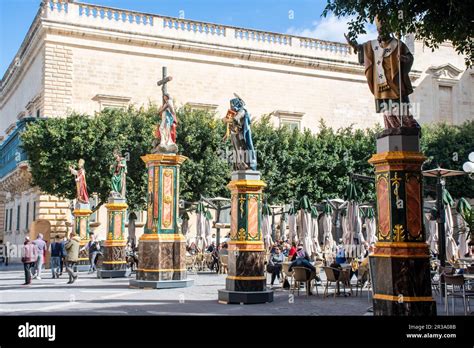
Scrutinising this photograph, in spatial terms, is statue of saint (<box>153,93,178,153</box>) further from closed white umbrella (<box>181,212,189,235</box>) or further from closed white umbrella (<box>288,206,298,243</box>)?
closed white umbrella (<box>181,212,189,235</box>)

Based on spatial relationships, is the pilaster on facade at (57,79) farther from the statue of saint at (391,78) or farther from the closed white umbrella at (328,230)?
the statue of saint at (391,78)

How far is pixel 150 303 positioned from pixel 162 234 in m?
3.50

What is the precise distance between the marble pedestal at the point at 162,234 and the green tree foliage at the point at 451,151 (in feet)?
69.9

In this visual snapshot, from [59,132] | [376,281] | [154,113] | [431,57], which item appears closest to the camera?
[376,281]

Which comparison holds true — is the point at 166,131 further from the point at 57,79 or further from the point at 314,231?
the point at 57,79

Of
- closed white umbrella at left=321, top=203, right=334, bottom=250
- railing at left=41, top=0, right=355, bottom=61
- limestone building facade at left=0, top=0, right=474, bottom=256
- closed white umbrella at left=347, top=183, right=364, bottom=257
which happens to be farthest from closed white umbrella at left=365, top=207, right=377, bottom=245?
railing at left=41, top=0, right=355, bottom=61

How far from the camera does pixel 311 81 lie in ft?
125

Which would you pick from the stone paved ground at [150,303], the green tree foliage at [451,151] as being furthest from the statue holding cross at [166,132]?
the green tree foliage at [451,151]

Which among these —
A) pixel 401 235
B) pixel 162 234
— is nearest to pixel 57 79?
pixel 162 234

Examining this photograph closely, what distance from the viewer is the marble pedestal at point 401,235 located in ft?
27.5

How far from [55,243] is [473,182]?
23198mm

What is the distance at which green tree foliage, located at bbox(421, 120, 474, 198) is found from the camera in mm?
33406
